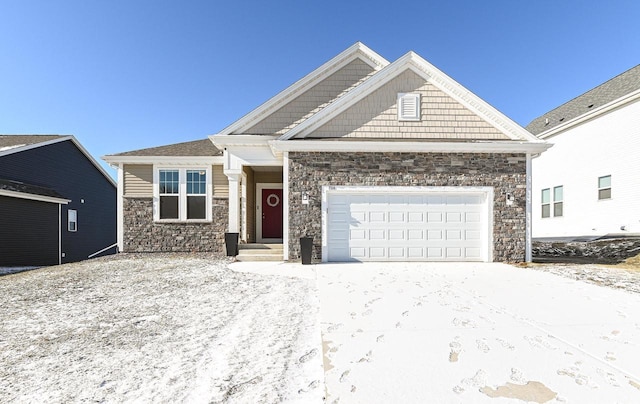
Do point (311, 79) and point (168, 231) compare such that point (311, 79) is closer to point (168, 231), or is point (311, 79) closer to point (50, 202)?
point (168, 231)

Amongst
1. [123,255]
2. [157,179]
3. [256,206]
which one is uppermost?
[157,179]

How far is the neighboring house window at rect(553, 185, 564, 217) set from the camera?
14.9 m

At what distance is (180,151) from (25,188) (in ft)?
22.4

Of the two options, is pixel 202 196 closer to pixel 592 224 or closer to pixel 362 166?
pixel 362 166

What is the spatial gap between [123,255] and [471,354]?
11.2 meters

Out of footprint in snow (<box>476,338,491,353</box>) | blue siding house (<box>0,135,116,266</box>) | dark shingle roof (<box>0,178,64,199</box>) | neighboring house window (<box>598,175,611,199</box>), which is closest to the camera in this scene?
footprint in snow (<box>476,338,491,353</box>)

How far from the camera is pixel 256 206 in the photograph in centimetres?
1192

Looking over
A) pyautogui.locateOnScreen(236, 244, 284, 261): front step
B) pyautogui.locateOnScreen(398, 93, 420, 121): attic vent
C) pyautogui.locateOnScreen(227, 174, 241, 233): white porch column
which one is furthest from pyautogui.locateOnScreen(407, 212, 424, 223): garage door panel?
pyautogui.locateOnScreen(227, 174, 241, 233): white porch column

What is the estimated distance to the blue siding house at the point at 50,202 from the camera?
1185 cm

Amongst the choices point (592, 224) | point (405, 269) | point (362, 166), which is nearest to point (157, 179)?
point (362, 166)

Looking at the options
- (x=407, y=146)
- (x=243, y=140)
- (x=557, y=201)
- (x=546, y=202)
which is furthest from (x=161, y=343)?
(x=546, y=202)

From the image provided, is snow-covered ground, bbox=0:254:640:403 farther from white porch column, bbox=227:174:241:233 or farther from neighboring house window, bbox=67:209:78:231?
neighboring house window, bbox=67:209:78:231

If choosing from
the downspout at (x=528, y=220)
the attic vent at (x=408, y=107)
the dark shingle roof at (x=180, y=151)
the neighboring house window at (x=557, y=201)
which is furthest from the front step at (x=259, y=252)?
the neighboring house window at (x=557, y=201)

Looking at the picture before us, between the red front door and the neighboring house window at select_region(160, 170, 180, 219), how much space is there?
3.19 metres
